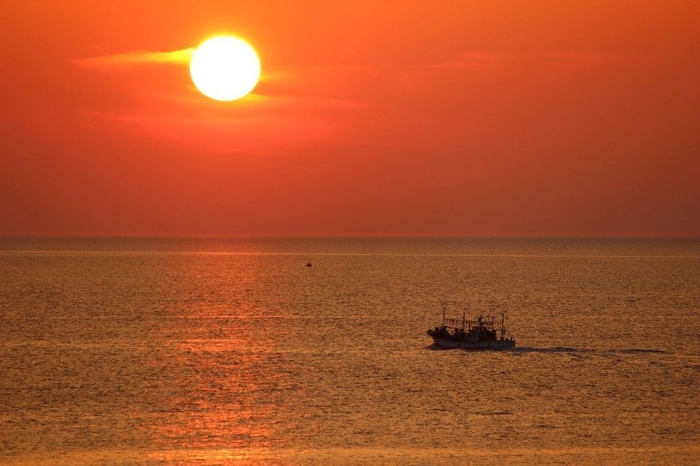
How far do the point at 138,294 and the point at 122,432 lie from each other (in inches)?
5198

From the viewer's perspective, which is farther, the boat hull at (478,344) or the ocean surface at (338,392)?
the boat hull at (478,344)

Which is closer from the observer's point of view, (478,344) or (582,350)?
(582,350)

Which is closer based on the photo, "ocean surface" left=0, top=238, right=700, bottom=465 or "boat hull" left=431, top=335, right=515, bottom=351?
"ocean surface" left=0, top=238, right=700, bottom=465

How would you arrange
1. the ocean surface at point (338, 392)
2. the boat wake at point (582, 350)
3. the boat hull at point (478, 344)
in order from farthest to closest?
the boat hull at point (478, 344), the boat wake at point (582, 350), the ocean surface at point (338, 392)

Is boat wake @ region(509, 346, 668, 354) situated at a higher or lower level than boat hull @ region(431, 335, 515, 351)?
lower


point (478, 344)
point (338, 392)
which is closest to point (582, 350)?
point (478, 344)

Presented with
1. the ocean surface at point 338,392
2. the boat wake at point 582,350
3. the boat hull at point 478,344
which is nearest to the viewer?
the ocean surface at point 338,392

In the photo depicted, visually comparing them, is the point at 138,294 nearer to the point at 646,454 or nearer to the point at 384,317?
the point at 384,317

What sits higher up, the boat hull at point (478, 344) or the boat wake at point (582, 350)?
the boat hull at point (478, 344)

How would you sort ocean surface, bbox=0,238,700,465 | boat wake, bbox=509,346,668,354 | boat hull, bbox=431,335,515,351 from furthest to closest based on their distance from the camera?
boat hull, bbox=431,335,515,351 < boat wake, bbox=509,346,668,354 < ocean surface, bbox=0,238,700,465

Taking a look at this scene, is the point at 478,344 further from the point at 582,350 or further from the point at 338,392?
the point at 338,392

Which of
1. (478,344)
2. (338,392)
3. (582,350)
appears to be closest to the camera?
(338,392)

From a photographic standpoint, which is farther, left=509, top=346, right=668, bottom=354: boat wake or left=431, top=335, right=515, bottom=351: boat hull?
left=431, top=335, right=515, bottom=351: boat hull

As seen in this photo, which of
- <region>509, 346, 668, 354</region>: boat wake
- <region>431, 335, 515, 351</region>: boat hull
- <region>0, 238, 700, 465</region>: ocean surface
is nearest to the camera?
<region>0, 238, 700, 465</region>: ocean surface
